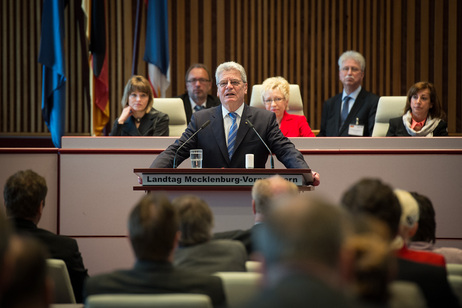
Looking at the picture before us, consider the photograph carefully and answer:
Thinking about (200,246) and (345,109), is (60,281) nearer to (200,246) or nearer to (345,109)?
(200,246)

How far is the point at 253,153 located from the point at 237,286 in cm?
266

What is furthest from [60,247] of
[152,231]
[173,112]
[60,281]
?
[173,112]

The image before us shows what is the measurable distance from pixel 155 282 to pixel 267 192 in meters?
1.07

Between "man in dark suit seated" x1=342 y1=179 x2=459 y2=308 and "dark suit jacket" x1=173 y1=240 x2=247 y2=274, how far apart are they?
508mm

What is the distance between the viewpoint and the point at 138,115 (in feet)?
21.3

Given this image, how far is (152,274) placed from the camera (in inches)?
85.2

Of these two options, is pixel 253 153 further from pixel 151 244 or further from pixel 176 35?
pixel 176 35

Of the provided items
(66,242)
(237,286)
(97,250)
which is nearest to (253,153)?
(97,250)

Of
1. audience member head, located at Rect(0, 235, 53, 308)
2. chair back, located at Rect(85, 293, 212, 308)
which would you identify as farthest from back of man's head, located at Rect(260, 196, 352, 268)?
audience member head, located at Rect(0, 235, 53, 308)

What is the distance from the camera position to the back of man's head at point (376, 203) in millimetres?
2359

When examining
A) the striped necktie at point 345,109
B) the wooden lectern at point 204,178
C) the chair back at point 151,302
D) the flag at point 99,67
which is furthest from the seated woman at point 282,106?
the chair back at point 151,302

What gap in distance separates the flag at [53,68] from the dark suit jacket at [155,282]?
507 centimetres

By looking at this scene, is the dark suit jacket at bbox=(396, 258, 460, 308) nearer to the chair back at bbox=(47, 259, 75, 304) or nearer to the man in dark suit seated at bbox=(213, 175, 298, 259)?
the man in dark suit seated at bbox=(213, 175, 298, 259)

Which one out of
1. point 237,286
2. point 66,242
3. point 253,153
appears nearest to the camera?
point 237,286
